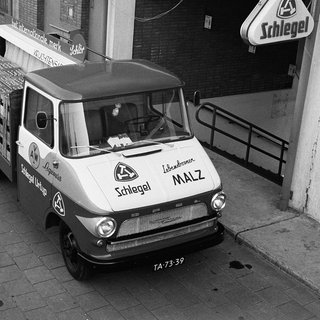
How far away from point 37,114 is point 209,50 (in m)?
6.75

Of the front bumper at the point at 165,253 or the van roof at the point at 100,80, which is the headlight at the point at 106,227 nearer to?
the front bumper at the point at 165,253

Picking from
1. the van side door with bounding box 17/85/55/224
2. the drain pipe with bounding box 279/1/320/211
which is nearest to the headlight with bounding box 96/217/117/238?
the van side door with bounding box 17/85/55/224

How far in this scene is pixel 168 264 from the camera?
282 inches

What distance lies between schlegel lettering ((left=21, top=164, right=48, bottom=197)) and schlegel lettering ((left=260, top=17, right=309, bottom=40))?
3.28 meters

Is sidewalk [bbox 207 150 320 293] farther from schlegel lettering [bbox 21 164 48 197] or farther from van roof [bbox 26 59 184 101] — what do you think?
schlegel lettering [bbox 21 164 48 197]

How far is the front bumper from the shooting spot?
22.3 ft

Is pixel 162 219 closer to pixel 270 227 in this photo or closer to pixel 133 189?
pixel 133 189

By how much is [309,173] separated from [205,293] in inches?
102

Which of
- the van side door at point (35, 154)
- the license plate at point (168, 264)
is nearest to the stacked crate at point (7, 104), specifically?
the van side door at point (35, 154)

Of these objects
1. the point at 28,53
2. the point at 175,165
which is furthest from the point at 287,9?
the point at 28,53

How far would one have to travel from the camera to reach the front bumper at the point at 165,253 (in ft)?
22.3

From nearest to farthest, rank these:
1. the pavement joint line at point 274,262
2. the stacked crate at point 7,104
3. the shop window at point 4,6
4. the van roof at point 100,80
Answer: the van roof at point 100,80 < the pavement joint line at point 274,262 < the stacked crate at point 7,104 < the shop window at point 4,6

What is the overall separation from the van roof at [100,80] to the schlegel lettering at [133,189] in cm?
114

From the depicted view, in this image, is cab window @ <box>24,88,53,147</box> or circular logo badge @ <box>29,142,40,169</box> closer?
cab window @ <box>24,88,53,147</box>
